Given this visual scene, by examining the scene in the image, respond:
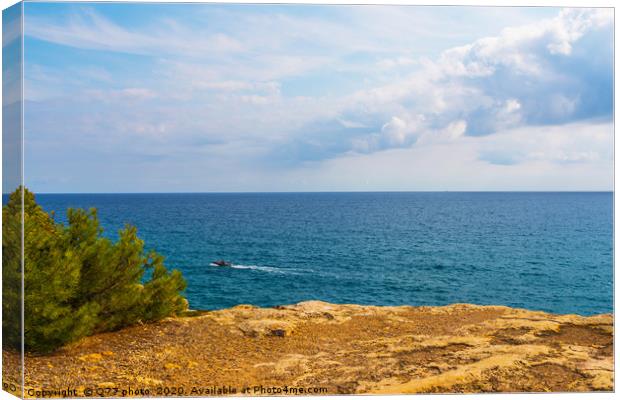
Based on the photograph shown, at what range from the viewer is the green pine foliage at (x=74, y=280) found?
6.50 meters

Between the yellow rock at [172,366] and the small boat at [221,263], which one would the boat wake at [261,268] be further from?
the yellow rock at [172,366]

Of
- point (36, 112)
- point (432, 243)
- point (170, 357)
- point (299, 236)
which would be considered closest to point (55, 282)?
point (170, 357)

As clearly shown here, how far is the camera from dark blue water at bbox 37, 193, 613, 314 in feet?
43.0

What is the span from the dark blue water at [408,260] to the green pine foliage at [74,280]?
7.28m

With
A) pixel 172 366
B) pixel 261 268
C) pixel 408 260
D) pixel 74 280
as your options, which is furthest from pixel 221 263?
pixel 172 366

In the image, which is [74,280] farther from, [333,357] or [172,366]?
[333,357]

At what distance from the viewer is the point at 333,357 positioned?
23.3 feet

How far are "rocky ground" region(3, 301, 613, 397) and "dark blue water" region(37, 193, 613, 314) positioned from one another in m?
1.61

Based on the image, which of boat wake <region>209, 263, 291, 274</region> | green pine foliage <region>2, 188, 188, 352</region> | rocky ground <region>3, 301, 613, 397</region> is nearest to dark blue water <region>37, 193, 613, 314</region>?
boat wake <region>209, 263, 291, 274</region>

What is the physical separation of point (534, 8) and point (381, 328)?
213 inches

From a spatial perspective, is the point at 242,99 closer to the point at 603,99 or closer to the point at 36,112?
the point at 36,112

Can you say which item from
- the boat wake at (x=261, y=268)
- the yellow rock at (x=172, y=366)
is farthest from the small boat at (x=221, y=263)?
the yellow rock at (x=172, y=366)

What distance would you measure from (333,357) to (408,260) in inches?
531

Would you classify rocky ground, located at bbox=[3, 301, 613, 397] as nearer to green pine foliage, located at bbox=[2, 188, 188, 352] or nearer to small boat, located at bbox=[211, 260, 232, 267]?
green pine foliage, located at bbox=[2, 188, 188, 352]
